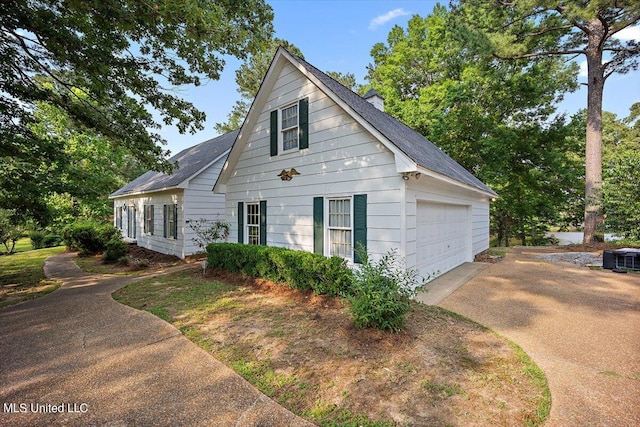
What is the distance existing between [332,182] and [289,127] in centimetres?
242

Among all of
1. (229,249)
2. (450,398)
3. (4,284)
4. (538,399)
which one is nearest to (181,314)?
(229,249)

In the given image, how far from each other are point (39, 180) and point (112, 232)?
7.49 metres

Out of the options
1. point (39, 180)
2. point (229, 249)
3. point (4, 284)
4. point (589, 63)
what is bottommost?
Result: point (4, 284)

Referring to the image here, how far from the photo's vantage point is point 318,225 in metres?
7.24

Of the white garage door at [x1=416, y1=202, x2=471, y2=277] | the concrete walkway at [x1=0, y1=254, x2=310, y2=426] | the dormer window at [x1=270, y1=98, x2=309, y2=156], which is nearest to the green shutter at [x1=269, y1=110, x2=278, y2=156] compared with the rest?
the dormer window at [x1=270, y1=98, x2=309, y2=156]

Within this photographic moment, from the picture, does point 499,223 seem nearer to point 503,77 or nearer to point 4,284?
point 503,77

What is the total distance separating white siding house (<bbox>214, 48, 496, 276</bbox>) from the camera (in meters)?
6.03

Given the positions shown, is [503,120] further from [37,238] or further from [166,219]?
[37,238]

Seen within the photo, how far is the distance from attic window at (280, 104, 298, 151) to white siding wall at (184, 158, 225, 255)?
18.7 feet

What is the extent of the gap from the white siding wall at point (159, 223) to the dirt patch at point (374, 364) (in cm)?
744

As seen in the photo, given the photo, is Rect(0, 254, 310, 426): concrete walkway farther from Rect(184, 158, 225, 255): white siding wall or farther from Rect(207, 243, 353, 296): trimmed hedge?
Rect(184, 158, 225, 255): white siding wall

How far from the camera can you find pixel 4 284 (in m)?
8.05

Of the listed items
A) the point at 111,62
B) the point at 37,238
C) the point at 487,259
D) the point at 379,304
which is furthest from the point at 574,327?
the point at 37,238

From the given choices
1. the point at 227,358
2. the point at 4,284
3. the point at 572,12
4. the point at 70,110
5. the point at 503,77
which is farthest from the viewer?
the point at 503,77
